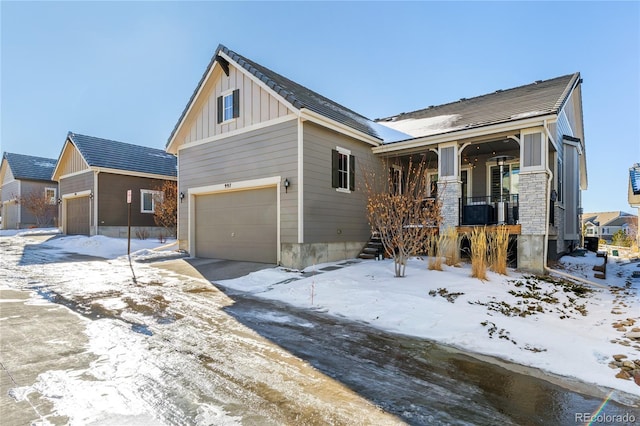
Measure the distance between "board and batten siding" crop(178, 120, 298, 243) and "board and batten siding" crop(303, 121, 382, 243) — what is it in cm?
41

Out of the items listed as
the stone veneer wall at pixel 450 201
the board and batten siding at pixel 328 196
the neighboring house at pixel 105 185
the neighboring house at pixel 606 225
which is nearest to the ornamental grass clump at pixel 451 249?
the stone veneer wall at pixel 450 201

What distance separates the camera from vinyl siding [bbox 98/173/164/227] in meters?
18.9

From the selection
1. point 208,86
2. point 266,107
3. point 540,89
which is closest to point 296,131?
point 266,107

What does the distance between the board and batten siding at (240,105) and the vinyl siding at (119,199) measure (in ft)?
29.4

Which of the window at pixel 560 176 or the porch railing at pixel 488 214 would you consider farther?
the window at pixel 560 176

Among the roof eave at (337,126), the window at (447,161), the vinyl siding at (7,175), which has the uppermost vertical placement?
the vinyl siding at (7,175)

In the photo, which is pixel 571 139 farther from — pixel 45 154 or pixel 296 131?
pixel 45 154

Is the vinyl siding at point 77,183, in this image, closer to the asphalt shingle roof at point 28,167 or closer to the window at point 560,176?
the asphalt shingle roof at point 28,167

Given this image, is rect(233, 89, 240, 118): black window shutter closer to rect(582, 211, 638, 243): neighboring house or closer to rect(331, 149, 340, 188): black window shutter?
rect(331, 149, 340, 188): black window shutter

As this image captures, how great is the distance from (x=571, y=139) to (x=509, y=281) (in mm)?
8851

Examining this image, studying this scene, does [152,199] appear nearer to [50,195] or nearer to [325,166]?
[50,195]

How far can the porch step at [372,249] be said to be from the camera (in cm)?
1111

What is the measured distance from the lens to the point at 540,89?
12.7m

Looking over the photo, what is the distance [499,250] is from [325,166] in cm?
523
